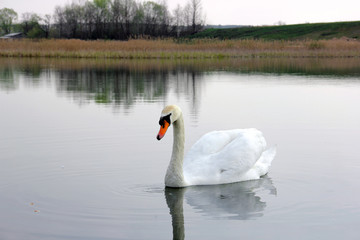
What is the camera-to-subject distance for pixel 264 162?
A: 7332mm

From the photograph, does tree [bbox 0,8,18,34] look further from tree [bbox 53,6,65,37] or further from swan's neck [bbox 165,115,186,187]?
swan's neck [bbox 165,115,186,187]

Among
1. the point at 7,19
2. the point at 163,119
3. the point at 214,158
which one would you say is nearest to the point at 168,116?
the point at 163,119

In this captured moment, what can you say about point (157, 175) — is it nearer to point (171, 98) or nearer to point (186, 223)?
point (186, 223)

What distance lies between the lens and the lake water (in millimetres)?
5156

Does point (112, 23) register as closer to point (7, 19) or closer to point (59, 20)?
point (59, 20)

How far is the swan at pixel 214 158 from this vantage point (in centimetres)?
639

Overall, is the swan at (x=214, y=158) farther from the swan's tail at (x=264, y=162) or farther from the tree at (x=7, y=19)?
the tree at (x=7, y=19)

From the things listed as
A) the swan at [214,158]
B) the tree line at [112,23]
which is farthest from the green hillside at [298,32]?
the swan at [214,158]

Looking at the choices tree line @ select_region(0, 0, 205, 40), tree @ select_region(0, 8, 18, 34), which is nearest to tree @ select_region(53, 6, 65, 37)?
tree line @ select_region(0, 0, 205, 40)

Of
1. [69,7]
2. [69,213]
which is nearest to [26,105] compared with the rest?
[69,213]

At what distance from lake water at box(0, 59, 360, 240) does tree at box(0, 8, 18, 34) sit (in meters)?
114

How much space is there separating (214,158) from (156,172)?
2.77 feet

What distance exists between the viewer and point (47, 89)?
17812mm

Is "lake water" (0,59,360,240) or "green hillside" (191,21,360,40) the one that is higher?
"green hillside" (191,21,360,40)
